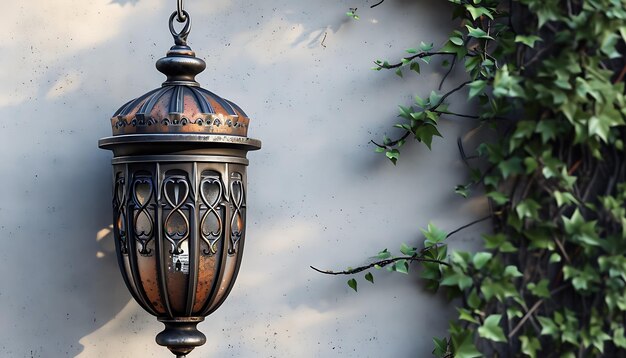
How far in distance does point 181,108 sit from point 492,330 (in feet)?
3.88

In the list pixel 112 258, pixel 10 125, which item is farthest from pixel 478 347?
pixel 10 125

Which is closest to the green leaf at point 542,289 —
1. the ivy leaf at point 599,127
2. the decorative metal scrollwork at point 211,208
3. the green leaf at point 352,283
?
the ivy leaf at point 599,127

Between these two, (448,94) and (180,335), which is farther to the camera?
(448,94)

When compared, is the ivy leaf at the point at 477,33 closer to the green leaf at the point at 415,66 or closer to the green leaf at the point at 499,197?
the green leaf at the point at 415,66

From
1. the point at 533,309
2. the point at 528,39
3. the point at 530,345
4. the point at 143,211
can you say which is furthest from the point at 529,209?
the point at 143,211

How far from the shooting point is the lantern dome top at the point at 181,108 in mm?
2738

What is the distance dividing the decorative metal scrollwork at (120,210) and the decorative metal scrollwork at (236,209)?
1.07 ft

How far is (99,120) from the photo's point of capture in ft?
10.2

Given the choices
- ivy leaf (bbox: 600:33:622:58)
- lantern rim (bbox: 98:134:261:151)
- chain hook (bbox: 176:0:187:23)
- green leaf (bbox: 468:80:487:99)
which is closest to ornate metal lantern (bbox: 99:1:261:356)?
lantern rim (bbox: 98:134:261:151)

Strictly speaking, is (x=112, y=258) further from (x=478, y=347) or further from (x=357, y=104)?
(x=478, y=347)

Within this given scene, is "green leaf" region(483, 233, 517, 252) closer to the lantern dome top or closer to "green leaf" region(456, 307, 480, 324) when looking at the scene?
"green leaf" region(456, 307, 480, 324)

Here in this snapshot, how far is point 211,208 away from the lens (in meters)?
2.78

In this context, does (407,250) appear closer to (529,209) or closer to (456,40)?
(529,209)

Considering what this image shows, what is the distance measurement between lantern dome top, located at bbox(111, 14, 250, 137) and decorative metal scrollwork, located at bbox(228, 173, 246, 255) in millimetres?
151
